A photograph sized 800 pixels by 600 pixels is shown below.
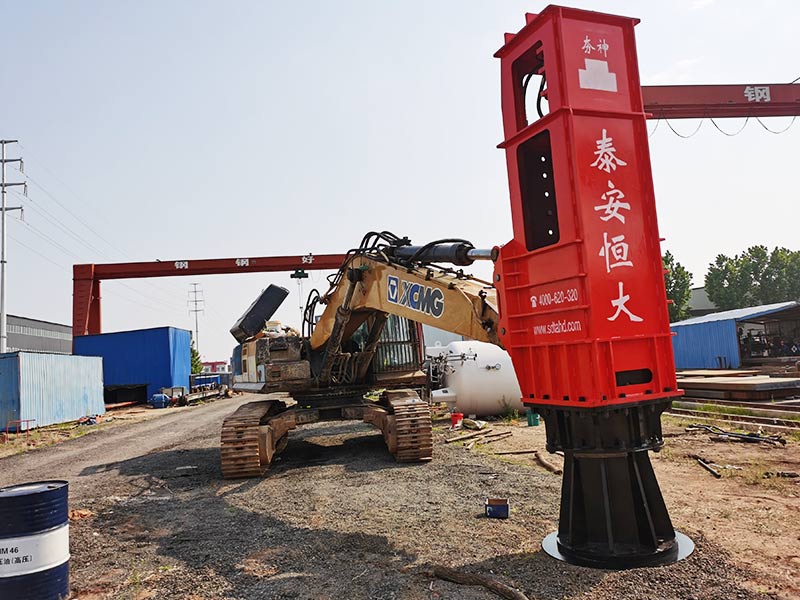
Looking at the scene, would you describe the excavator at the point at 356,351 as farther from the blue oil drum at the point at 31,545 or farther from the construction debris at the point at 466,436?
the blue oil drum at the point at 31,545

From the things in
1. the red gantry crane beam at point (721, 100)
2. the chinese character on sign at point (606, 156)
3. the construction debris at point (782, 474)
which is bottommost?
the construction debris at point (782, 474)

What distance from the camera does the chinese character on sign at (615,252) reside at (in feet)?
16.4

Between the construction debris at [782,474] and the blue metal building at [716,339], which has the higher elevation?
the blue metal building at [716,339]

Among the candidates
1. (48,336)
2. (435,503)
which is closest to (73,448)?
(435,503)

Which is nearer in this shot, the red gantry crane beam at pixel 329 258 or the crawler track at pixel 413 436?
the crawler track at pixel 413 436

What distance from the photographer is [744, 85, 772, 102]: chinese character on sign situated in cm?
2184

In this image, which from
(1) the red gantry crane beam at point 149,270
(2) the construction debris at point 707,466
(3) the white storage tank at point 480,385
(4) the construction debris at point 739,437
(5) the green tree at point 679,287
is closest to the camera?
(2) the construction debris at point 707,466

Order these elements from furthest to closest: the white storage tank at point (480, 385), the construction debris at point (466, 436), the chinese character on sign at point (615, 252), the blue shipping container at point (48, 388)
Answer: the blue shipping container at point (48, 388) < the white storage tank at point (480, 385) < the construction debris at point (466, 436) < the chinese character on sign at point (615, 252)

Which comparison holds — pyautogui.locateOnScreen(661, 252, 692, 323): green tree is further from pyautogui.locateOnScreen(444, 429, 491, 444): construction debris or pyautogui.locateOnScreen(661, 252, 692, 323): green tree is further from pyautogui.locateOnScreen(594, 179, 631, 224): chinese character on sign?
pyautogui.locateOnScreen(594, 179, 631, 224): chinese character on sign

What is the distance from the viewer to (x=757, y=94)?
2203cm

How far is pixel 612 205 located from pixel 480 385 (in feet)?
40.9

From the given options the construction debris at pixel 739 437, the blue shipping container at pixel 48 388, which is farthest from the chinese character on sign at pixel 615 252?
the blue shipping container at pixel 48 388

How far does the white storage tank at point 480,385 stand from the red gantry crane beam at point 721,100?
10536 millimetres

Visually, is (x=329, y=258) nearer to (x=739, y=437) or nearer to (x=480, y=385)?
(x=480, y=385)
